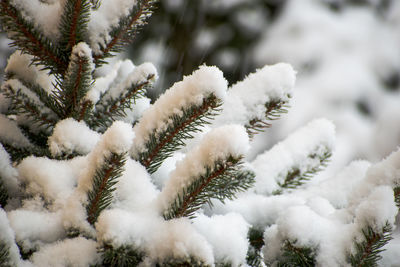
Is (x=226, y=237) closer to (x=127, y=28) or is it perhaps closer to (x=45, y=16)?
(x=127, y=28)

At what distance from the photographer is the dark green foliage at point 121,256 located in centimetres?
56

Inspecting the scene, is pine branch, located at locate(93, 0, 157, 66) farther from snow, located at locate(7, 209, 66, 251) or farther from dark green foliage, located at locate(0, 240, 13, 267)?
dark green foliage, located at locate(0, 240, 13, 267)

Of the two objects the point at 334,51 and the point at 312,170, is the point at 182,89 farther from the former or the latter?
the point at 334,51

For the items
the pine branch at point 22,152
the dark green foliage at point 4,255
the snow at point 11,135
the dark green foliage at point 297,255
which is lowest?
the pine branch at point 22,152

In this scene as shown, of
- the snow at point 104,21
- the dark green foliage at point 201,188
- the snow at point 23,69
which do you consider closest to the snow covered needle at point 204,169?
the dark green foliage at point 201,188

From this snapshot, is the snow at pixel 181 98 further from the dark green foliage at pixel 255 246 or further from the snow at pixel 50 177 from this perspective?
the dark green foliage at pixel 255 246

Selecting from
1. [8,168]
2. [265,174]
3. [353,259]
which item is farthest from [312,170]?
[8,168]

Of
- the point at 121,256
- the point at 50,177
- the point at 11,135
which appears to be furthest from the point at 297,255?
the point at 11,135

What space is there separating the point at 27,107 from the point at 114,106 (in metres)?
0.24

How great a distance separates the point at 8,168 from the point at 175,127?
0.43m

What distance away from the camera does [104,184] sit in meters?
0.62

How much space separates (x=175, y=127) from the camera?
27.6 inches

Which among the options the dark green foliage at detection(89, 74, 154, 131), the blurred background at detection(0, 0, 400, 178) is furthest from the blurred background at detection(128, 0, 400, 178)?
the dark green foliage at detection(89, 74, 154, 131)

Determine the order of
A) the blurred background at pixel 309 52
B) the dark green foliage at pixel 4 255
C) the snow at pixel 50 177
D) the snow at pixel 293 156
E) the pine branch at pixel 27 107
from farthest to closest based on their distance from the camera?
1. the blurred background at pixel 309 52
2. the snow at pixel 293 156
3. the pine branch at pixel 27 107
4. the snow at pixel 50 177
5. the dark green foliage at pixel 4 255
